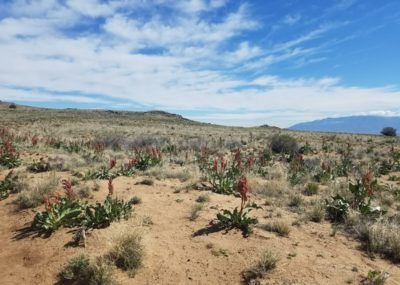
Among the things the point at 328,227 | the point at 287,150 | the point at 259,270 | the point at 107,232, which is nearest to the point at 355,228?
the point at 328,227

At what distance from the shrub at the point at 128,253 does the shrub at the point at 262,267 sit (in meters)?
1.79

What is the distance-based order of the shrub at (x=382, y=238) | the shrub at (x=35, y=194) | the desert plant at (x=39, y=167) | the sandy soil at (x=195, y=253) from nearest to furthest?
1. the sandy soil at (x=195, y=253)
2. the shrub at (x=382, y=238)
3. the shrub at (x=35, y=194)
4. the desert plant at (x=39, y=167)

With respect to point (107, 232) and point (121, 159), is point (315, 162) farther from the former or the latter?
point (107, 232)

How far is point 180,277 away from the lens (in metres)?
6.04

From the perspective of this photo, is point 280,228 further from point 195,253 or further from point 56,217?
point 56,217

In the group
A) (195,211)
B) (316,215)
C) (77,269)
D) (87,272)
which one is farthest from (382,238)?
(77,269)

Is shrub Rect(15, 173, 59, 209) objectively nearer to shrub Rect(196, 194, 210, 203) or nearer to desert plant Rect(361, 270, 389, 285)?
shrub Rect(196, 194, 210, 203)

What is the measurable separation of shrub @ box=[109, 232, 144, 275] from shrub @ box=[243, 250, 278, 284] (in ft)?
5.89

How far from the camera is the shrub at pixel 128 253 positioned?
6215 mm

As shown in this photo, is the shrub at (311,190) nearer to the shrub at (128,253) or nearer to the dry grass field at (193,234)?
the dry grass field at (193,234)

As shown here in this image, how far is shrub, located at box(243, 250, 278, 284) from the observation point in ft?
19.2


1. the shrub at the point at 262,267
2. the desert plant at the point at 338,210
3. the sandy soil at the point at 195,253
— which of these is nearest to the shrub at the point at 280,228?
the sandy soil at the point at 195,253

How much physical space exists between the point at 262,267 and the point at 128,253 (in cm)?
223

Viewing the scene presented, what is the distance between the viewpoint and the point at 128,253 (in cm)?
630
